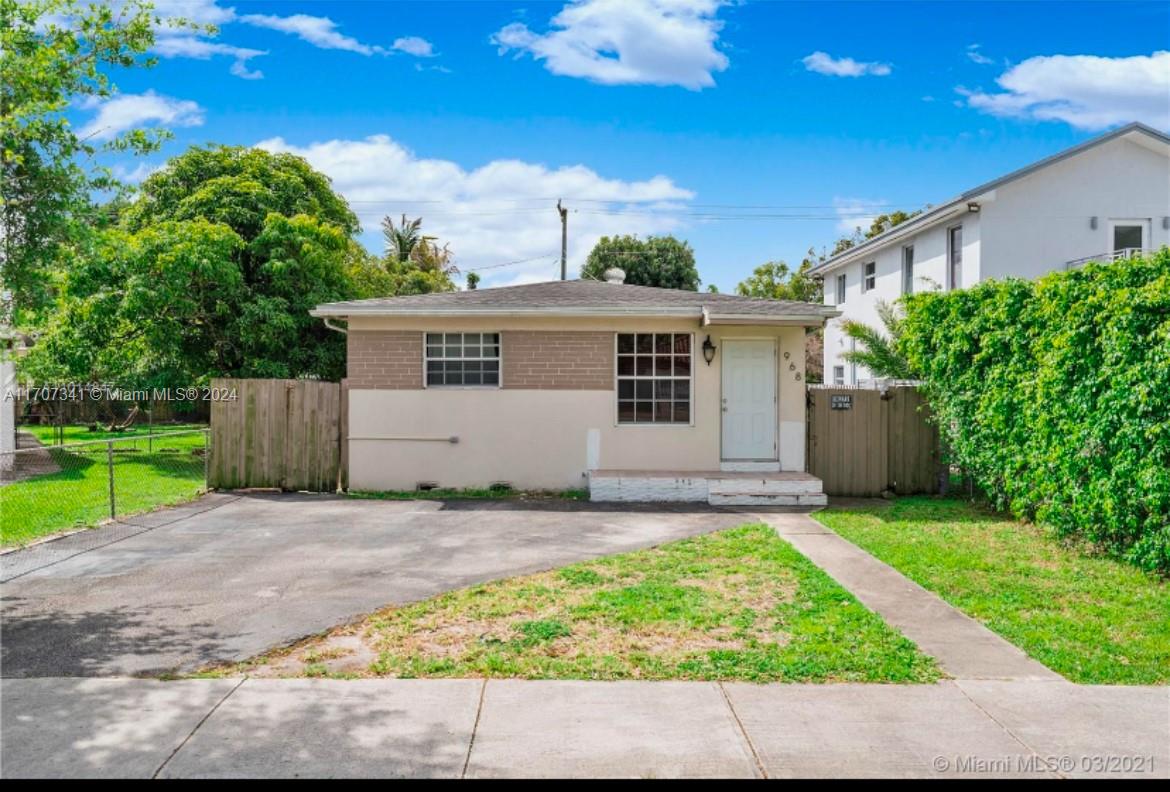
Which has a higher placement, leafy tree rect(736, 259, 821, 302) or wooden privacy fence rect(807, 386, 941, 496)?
leafy tree rect(736, 259, 821, 302)

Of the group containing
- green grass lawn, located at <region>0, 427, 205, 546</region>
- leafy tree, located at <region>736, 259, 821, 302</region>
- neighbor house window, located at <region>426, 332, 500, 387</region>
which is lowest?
green grass lawn, located at <region>0, 427, 205, 546</region>

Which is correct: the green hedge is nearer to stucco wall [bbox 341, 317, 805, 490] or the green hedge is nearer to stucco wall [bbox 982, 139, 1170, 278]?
stucco wall [bbox 341, 317, 805, 490]

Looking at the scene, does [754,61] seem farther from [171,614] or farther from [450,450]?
[171,614]

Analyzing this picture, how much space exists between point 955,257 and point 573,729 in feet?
60.4

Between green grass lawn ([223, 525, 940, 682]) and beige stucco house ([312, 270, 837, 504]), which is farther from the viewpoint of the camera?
beige stucco house ([312, 270, 837, 504])

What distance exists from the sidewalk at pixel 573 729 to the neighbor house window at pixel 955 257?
→ 52.8ft

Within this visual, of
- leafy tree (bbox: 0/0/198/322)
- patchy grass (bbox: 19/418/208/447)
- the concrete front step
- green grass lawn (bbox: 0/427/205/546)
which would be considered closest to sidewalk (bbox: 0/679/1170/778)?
leafy tree (bbox: 0/0/198/322)

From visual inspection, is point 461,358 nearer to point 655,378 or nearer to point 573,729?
point 655,378

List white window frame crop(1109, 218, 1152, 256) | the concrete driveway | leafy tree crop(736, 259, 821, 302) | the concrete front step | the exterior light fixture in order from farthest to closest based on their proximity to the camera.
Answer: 1. leafy tree crop(736, 259, 821, 302)
2. white window frame crop(1109, 218, 1152, 256)
3. the exterior light fixture
4. the concrete front step
5. the concrete driveway

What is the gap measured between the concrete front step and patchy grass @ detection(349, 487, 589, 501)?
0.56 metres

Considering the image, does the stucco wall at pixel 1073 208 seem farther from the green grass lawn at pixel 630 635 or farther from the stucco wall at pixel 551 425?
the green grass lawn at pixel 630 635

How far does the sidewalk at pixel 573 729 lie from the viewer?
377 centimetres

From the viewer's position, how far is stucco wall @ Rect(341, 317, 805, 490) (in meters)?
13.4

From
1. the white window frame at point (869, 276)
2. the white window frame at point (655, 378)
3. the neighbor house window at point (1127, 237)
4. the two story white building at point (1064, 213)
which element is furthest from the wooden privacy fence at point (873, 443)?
the white window frame at point (869, 276)
